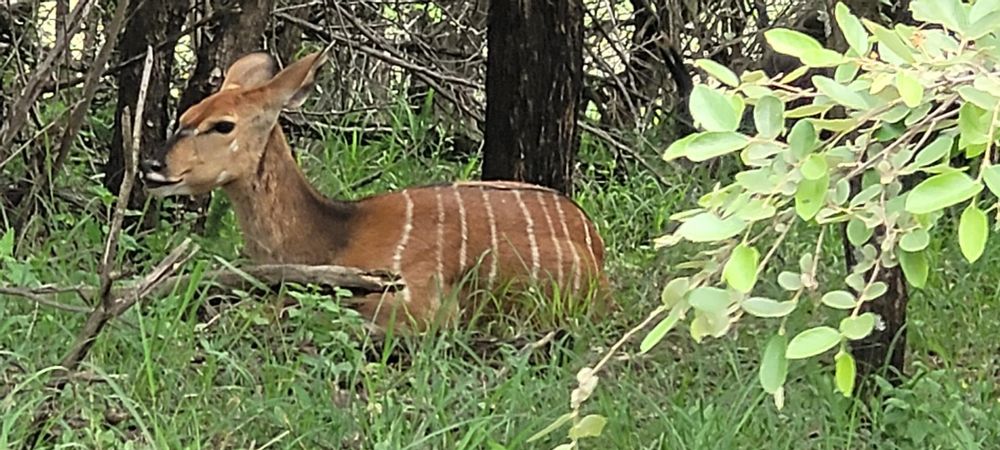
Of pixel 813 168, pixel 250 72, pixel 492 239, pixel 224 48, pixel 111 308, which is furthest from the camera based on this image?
pixel 224 48

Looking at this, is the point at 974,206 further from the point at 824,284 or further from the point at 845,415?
the point at 824,284

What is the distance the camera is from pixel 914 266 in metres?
2.03

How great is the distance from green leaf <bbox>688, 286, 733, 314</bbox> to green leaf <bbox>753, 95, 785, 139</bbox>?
0.64 ft

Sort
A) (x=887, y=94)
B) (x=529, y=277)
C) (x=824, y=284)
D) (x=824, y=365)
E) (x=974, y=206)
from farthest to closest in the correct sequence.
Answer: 1. (x=529, y=277)
2. (x=824, y=284)
3. (x=824, y=365)
4. (x=887, y=94)
5. (x=974, y=206)

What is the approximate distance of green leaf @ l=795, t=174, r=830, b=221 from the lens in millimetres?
1925

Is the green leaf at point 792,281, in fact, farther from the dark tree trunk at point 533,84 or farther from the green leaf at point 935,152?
the dark tree trunk at point 533,84

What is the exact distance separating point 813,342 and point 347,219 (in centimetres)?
336

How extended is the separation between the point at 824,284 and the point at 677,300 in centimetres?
275

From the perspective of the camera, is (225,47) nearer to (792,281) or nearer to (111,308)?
(111,308)

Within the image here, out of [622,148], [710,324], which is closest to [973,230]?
[710,324]

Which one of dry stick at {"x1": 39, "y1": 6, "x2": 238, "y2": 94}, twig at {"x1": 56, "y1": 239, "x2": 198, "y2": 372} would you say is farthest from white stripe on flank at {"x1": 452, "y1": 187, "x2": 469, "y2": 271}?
twig at {"x1": 56, "y1": 239, "x2": 198, "y2": 372}

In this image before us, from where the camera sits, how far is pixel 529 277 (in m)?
5.18

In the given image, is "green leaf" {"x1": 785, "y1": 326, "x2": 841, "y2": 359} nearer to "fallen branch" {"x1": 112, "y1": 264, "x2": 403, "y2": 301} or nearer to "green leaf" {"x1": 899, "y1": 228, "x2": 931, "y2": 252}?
"green leaf" {"x1": 899, "y1": 228, "x2": 931, "y2": 252}

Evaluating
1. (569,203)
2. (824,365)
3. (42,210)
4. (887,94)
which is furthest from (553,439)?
(42,210)
